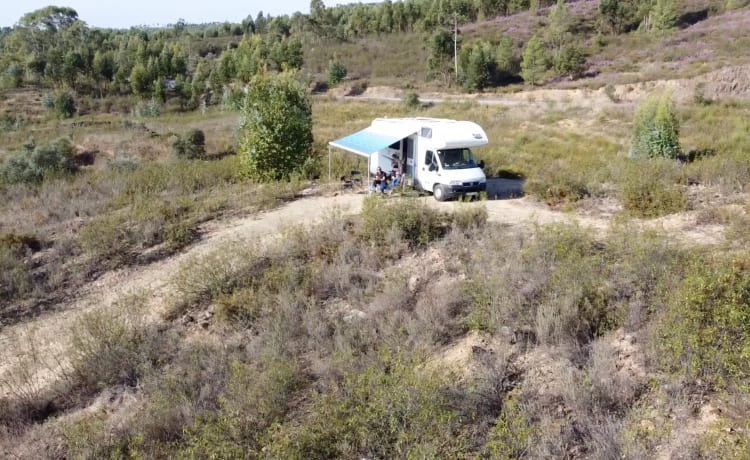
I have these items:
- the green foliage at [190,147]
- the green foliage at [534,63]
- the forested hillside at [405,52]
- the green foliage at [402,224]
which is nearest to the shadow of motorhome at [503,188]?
the green foliage at [402,224]

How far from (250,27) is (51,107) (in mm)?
79285

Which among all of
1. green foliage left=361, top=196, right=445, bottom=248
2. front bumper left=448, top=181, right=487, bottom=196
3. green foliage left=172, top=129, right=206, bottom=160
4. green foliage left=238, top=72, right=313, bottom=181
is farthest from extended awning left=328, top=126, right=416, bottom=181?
green foliage left=172, top=129, right=206, bottom=160

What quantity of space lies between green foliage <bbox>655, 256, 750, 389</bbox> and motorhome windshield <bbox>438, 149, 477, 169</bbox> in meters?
8.48

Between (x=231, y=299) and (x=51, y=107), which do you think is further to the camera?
(x=51, y=107)

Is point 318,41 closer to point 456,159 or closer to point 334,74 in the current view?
point 334,74

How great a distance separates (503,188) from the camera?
615 inches

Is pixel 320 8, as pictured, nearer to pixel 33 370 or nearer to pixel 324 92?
pixel 324 92

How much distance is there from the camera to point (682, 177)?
13336mm

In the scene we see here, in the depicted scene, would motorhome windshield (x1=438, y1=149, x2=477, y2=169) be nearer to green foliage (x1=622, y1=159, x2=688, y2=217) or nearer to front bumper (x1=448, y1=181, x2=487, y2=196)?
front bumper (x1=448, y1=181, x2=487, y2=196)

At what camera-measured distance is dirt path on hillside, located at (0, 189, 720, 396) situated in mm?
8688

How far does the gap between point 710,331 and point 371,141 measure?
1108 cm

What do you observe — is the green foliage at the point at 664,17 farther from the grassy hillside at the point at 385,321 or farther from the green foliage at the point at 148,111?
the green foliage at the point at 148,111

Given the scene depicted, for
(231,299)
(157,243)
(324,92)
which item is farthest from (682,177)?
(324,92)

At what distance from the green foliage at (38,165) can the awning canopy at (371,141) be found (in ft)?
44.6
